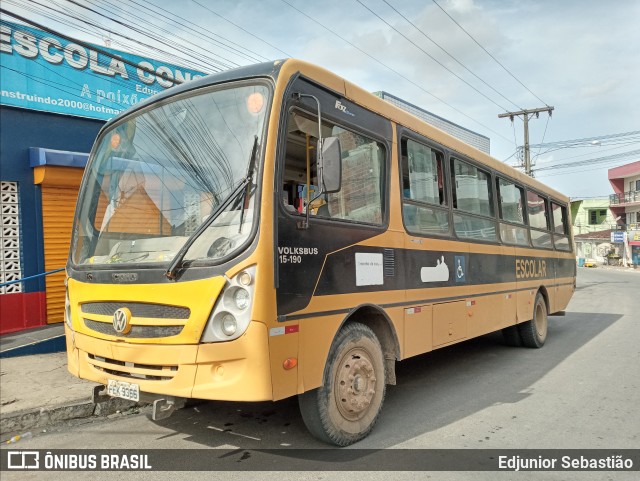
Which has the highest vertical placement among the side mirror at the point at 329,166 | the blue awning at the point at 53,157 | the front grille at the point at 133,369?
the blue awning at the point at 53,157

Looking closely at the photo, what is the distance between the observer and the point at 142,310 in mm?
3527

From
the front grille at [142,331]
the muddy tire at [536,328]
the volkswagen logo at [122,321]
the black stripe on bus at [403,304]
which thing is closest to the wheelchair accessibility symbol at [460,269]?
A: the black stripe on bus at [403,304]

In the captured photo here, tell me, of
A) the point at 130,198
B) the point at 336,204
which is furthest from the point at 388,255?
the point at 130,198

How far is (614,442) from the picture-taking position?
429 centimetres

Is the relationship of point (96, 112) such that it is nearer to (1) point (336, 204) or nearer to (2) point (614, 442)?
(1) point (336, 204)

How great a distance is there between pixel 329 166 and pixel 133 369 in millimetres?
2021

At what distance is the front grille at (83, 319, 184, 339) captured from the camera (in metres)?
3.39

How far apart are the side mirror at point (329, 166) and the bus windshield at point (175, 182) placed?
470 mm

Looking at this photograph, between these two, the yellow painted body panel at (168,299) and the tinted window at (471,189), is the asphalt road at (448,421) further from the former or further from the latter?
the tinted window at (471,189)

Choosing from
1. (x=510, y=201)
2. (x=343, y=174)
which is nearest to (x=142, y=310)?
(x=343, y=174)

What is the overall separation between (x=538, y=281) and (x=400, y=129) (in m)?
5.28

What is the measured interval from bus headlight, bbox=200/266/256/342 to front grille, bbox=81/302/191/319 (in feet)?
0.65

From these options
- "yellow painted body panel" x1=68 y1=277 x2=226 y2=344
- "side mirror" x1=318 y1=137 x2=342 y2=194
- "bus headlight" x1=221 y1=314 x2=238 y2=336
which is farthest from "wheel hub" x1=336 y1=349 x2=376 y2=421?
"side mirror" x1=318 y1=137 x2=342 y2=194

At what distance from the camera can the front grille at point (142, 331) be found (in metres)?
3.39
